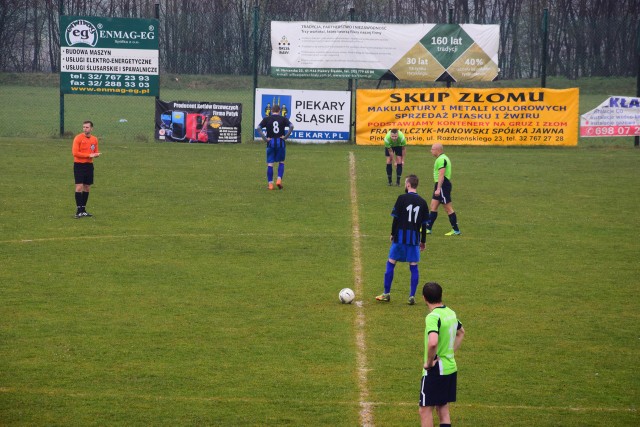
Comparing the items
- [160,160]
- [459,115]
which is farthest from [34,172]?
[459,115]

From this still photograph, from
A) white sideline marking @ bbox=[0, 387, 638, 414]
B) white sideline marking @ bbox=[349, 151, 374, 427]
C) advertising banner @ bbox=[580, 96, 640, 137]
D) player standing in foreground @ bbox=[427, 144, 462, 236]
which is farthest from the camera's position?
advertising banner @ bbox=[580, 96, 640, 137]

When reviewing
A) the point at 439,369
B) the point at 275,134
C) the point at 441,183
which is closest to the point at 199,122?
the point at 275,134

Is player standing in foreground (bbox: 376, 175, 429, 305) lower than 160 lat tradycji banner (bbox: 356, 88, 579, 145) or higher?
lower

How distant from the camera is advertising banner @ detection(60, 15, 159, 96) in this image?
35.2 meters

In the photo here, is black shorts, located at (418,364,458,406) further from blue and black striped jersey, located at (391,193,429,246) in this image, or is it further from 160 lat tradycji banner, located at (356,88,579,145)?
160 lat tradycji banner, located at (356,88,579,145)

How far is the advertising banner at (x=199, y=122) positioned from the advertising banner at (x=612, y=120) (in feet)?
43.4

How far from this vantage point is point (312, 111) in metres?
34.9

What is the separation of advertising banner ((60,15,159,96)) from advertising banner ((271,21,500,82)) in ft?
15.5

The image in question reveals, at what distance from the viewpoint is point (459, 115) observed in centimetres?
3512

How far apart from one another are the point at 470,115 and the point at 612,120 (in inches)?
220

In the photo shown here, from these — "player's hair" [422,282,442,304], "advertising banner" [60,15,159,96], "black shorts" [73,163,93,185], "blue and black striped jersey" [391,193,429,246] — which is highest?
"advertising banner" [60,15,159,96]

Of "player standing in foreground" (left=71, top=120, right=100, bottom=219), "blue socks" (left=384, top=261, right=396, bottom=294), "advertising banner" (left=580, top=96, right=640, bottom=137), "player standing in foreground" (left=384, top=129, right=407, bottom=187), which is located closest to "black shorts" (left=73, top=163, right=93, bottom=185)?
"player standing in foreground" (left=71, top=120, right=100, bottom=219)

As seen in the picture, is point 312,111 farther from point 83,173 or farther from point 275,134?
point 83,173

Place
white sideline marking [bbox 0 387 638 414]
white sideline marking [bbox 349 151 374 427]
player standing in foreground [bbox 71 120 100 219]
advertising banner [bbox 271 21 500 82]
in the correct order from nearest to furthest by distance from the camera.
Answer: white sideline marking [bbox 349 151 374 427] → white sideline marking [bbox 0 387 638 414] → player standing in foreground [bbox 71 120 100 219] → advertising banner [bbox 271 21 500 82]
